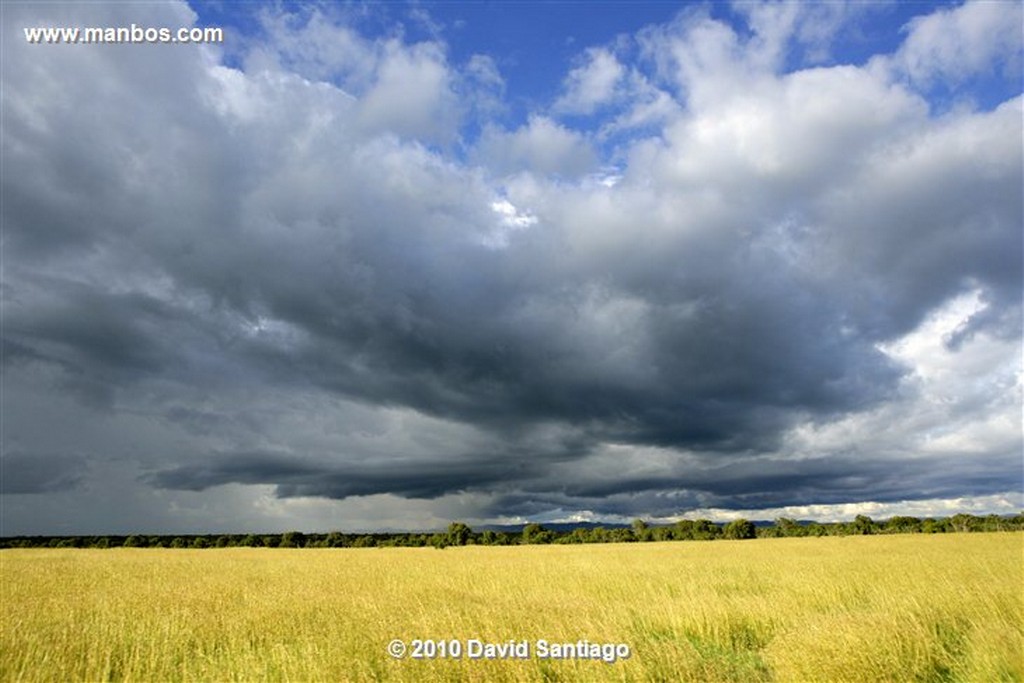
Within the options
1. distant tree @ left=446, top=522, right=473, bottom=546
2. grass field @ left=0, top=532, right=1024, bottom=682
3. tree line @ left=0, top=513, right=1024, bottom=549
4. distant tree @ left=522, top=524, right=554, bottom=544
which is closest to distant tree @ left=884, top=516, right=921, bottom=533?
tree line @ left=0, top=513, right=1024, bottom=549

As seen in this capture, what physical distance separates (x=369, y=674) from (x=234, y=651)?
4.30m

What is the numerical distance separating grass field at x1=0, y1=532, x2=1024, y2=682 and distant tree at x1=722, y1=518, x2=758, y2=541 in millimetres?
76100

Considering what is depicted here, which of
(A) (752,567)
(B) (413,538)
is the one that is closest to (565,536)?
(B) (413,538)

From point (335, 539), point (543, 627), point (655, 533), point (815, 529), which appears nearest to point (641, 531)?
point (655, 533)

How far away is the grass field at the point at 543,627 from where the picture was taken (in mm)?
11211

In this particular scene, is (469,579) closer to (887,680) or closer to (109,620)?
(109,620)

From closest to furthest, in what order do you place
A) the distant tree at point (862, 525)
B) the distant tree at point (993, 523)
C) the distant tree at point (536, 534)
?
1. the distant tree at point (993, 523)
2. the distant tree at point (862, 525)
3. the distant tree at point (536, 534)

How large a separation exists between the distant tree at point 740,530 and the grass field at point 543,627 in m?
76.1

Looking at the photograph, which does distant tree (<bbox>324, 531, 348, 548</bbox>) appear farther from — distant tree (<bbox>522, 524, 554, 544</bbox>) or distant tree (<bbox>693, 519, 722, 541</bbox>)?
distant tree (<bbox>693, 519, 722, 541</bbox>)

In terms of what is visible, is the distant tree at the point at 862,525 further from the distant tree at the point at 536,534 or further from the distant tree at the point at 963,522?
the distant tree at the point at 536,534

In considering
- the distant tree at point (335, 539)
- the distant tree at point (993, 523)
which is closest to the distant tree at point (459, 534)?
the distant tree at point (335, 539)

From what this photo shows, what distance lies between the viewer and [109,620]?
16.8 meters

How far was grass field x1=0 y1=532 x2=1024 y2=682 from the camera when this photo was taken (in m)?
11.2

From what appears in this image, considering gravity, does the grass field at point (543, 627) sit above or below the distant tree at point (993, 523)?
above
